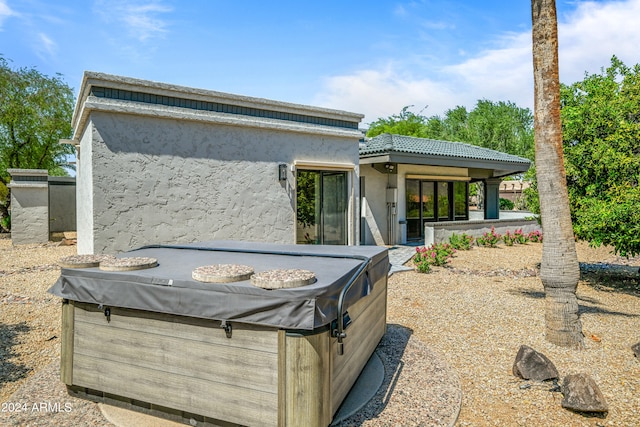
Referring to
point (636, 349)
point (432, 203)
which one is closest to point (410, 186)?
point (432, 203)

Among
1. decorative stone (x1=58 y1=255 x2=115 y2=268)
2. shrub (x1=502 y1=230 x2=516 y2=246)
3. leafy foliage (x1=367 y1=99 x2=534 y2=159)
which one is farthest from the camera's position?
leafy foliage (x1=367 y1=99 x2=534 y2=159)

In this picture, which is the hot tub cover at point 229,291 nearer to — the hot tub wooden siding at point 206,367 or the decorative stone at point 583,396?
the hot tub wooden siding at point 206,367

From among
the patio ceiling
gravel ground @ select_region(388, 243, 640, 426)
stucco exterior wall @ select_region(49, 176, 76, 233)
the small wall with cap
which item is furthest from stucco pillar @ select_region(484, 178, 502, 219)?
stucco exterior wall @ select_region(49, 176, 76, 233)

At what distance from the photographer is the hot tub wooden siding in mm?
2658

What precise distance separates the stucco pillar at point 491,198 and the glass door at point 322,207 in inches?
411

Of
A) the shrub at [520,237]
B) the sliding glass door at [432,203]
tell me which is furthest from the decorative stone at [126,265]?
the shrub at [520,237]

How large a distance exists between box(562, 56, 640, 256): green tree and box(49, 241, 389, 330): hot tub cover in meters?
5.58

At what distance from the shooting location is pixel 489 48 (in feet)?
38.5

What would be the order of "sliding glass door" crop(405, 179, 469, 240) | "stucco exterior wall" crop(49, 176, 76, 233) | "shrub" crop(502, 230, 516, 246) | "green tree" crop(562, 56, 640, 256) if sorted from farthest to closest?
"stucco exterior wall" crop(49, 176, 76, 233) → "sliding glass door" crop(405, 179, 469, 240) → "shrub" crop(502, 230, 516, 246) → "green tree" crop(562, 56, 640, 256)

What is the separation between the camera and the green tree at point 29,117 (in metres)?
19.7

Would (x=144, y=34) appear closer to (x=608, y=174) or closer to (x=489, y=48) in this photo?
(x=489, y=48)

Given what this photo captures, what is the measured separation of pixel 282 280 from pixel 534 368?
298 centimetres

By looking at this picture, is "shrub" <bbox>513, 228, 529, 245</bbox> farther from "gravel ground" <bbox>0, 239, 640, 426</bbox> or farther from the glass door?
the glass door

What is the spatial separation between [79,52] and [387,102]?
37.5m
